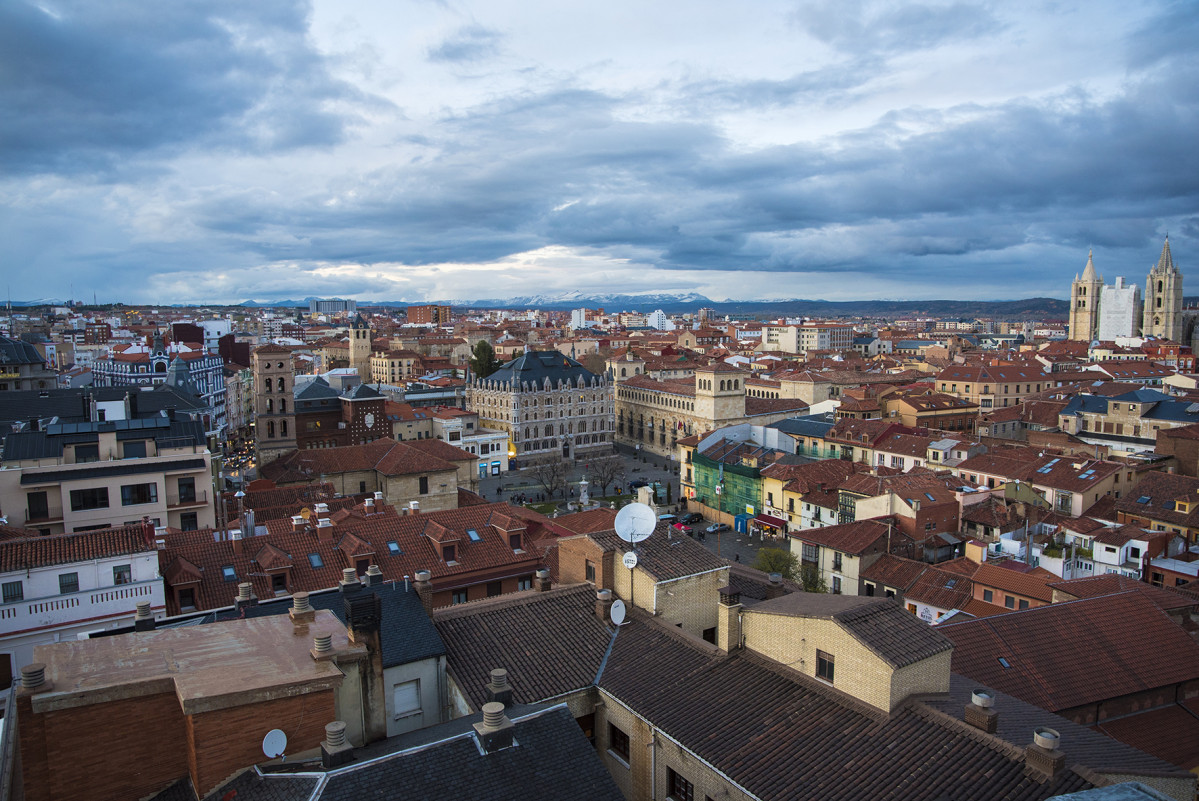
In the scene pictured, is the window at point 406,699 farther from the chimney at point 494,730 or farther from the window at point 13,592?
the window at point 13,592

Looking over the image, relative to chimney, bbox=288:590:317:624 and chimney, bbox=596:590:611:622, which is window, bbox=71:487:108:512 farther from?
chimney, bbox=596:590:611:622

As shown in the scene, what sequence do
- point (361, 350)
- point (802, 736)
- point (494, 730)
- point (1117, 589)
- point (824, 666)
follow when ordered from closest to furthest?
point (494, 730) → point (802, 736) → point (824, 666) → point (1117, 589) → point (361, 350)

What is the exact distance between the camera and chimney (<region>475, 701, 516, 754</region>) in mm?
11617

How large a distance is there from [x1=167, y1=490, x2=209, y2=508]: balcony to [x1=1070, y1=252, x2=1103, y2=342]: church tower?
188 meters

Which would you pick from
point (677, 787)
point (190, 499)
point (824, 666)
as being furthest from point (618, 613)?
point (190, 499)

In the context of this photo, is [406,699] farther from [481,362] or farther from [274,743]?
[481,362]

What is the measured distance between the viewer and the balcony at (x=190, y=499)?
32.6 meters

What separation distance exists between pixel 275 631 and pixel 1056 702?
19695 millimetres

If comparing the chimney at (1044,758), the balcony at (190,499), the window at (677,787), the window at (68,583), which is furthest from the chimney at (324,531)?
the chimney at (1044,758)

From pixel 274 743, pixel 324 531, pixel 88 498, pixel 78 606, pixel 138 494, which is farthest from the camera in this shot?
pixel 138 494

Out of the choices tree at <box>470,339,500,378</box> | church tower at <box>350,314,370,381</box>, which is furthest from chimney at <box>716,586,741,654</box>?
church tower at <box>350,314,370,381</box>

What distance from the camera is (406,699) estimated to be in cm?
1540

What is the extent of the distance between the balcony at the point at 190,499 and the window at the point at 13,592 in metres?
12.1

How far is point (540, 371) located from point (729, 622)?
77.7m
